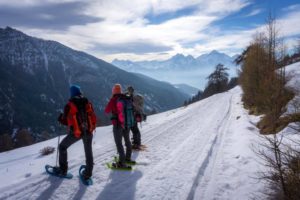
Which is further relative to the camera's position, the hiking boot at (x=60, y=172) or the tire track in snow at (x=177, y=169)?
the hiking boot at (x=60, y=172)

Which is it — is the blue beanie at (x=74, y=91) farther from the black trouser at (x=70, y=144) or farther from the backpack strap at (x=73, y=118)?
the black trouser at (x=70, y=144)

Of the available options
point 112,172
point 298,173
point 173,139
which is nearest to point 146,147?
point 173,139

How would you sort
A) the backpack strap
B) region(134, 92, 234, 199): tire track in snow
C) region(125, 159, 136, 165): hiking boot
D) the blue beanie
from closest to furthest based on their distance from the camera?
region(134, 92, 234, 199): tire track in snow, the backpack strap, the blue beanie, region(125, 159, 136, 165): hiking boot

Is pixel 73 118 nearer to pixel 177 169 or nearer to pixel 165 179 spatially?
pixel 165 179

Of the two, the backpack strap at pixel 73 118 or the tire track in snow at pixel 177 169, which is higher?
the backpack strap at pixel 73 118

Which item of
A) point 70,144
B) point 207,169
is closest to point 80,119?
point 70,144

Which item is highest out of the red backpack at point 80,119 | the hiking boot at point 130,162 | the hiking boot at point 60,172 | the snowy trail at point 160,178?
the red backpack at point 80,119

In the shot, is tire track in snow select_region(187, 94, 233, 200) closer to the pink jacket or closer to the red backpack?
the pink jacket

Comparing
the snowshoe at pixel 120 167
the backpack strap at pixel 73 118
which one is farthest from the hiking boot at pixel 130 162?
the backpack strap at pixel 73 118

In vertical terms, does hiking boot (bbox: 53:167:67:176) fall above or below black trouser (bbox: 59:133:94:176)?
below

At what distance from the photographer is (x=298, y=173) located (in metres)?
4.69

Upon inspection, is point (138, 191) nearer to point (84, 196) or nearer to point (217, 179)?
point (84, 196)

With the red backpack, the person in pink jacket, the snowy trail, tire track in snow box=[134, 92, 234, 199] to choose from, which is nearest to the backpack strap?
the red backpack

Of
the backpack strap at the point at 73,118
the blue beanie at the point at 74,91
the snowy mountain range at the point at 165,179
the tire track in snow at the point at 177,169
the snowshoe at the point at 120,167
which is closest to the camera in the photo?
the snowy mountain range at the point at 165,179
